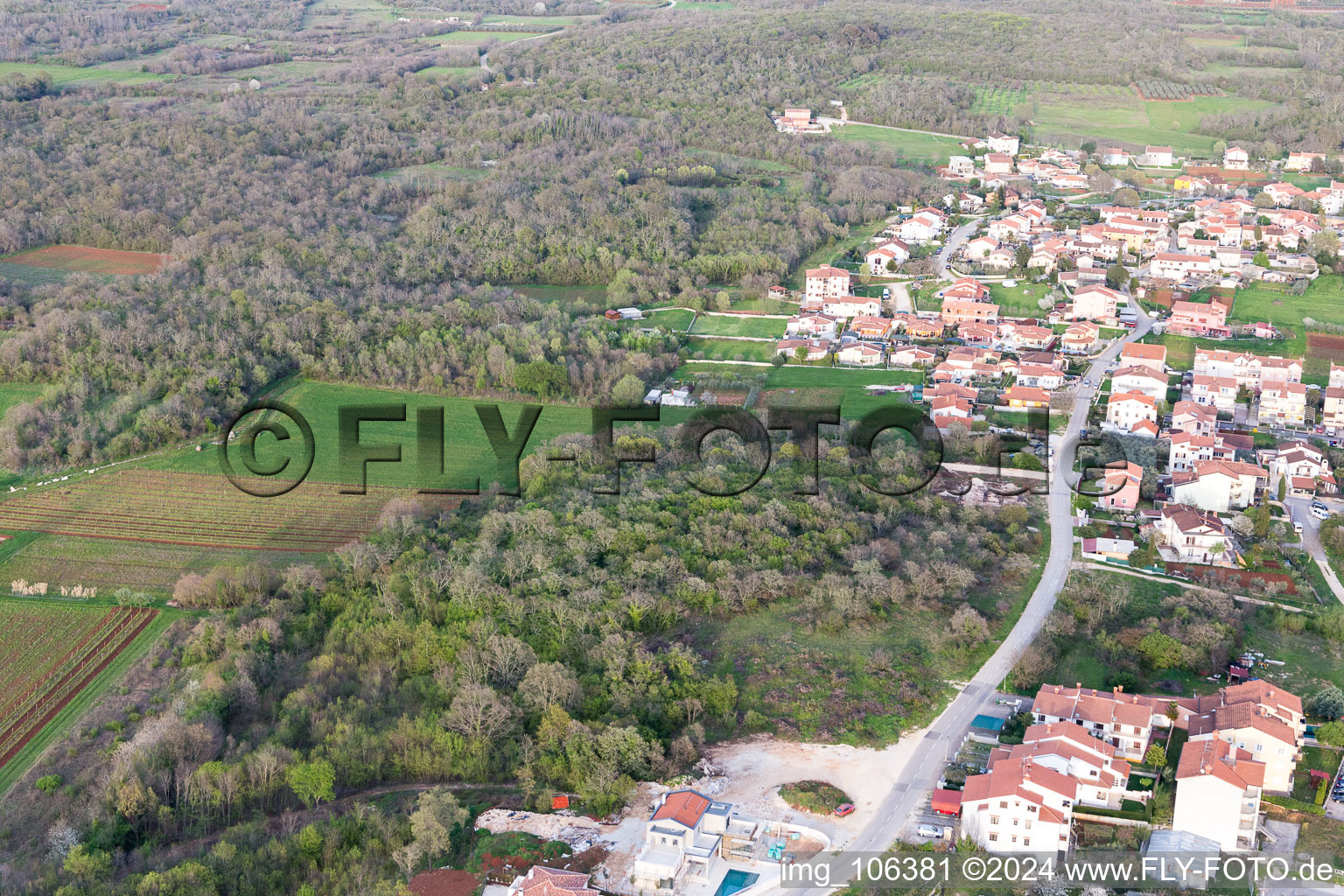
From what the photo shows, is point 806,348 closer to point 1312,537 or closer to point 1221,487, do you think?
point 1221,487

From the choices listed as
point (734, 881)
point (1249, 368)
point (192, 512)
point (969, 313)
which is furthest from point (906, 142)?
point (734, 881)

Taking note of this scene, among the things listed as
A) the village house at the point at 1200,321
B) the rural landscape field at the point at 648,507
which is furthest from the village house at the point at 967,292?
the village house at the point at 1200,321

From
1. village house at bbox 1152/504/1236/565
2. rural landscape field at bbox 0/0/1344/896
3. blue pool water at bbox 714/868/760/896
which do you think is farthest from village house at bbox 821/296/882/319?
blue pool water at bbox 714/868/760/896

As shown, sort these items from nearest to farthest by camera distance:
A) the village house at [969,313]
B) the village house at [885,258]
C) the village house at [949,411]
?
the village house at [949,411] < the village house at [969,313] < the village house at [885,258]

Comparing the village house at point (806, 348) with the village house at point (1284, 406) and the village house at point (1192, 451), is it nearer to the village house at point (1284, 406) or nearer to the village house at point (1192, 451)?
the village house at point (1192, 451)

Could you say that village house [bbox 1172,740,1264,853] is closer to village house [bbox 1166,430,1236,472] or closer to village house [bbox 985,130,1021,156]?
village house [bbox 1166,430,1236,472]

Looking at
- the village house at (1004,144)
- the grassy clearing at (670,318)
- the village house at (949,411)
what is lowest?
the village house at (949,411)
